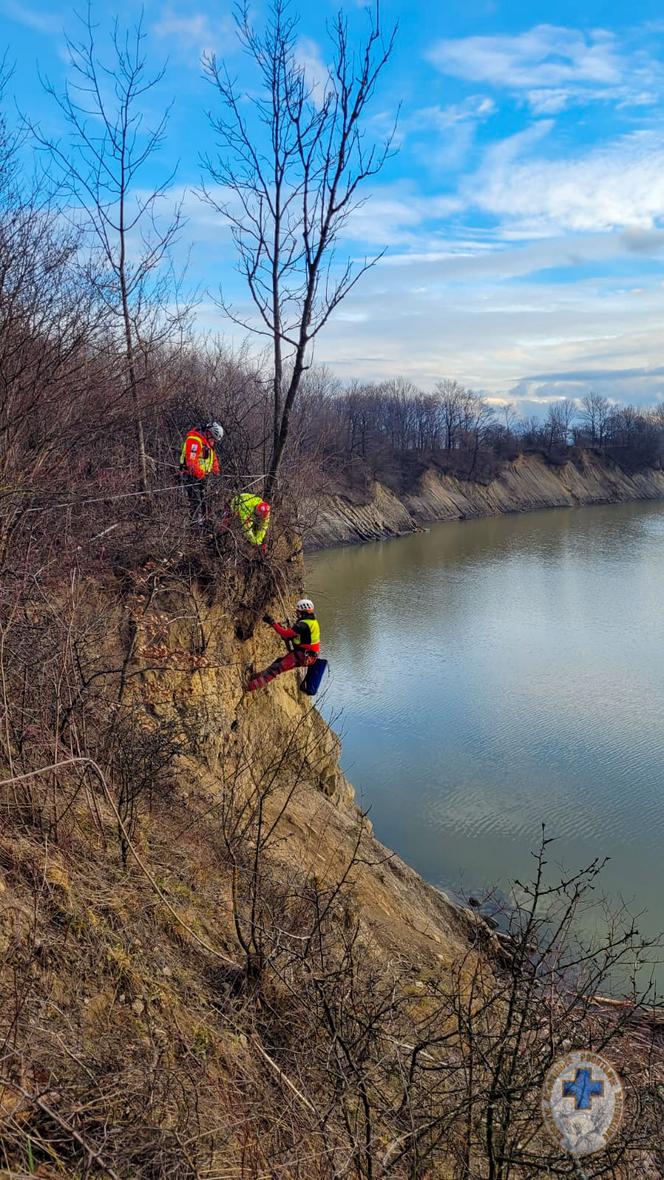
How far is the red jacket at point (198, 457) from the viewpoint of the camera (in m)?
8.18

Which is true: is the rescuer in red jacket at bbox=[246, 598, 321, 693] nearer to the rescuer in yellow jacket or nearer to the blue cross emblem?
the rescuer in yellow jacket

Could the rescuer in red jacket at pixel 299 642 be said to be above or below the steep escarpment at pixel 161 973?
above

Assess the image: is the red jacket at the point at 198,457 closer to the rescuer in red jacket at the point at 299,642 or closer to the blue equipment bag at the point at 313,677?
the rescuer in red jacket at the point at 299,642

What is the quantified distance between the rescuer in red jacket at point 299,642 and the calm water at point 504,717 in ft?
12.9

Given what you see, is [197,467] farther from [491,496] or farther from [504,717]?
[491,496]

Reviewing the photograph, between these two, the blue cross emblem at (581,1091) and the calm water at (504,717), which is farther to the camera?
the calm water at (504,717)

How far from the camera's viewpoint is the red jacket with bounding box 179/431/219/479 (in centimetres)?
818

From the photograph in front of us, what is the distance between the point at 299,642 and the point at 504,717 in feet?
28.6

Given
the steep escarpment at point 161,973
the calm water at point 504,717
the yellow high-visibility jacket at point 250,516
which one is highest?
the yellow high-visibility jacket at point 250,516

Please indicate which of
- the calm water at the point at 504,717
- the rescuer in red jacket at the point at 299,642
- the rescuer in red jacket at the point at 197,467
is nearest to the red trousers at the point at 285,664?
the rescuer in red jacket at the point at 299,642

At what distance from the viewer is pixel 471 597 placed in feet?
91.4

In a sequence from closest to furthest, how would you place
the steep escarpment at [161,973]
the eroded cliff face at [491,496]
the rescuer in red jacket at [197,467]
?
the steep escarpment at [161,973] < the rescuer in red jacket at [197,467] < the eroded cliff face at [491,496]

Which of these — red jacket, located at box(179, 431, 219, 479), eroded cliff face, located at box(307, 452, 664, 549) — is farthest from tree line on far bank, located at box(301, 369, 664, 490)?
red jacket, located at box(179, 431, 219, 479)

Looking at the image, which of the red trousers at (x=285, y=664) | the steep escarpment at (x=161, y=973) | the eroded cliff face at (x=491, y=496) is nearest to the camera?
the steep escarpment at (x=161, y=973)
